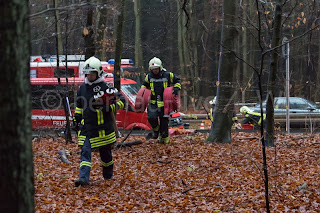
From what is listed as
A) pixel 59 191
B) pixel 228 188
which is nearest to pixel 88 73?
pixel 59 191

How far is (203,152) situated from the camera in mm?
10398

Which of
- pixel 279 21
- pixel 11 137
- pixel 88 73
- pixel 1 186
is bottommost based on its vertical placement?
pixel 1 186

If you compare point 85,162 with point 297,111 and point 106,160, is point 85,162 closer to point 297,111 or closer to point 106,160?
point 106,160

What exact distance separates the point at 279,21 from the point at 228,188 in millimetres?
4033

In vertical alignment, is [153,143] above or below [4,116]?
below

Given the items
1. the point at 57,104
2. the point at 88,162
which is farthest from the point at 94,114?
the point at 57,104

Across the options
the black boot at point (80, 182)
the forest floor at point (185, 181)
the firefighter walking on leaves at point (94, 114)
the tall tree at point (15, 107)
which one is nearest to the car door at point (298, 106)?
the forest floor at point (185, 181)

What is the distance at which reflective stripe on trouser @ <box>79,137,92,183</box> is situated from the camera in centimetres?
757

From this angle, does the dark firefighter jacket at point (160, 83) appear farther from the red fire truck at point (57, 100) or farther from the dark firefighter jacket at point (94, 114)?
the red fire truck at point (57, 100)

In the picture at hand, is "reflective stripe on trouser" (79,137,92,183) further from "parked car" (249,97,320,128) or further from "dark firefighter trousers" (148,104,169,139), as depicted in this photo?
"parked car" (249,97,320,128)

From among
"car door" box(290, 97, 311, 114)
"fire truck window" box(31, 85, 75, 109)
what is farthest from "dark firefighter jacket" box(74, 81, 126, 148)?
"car door" box(290, 97, 311, 114)

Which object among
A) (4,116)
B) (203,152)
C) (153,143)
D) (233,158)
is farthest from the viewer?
(153,143)

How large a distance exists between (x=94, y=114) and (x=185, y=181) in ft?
6.16

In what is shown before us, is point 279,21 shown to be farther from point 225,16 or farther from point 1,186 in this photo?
point 1,186
